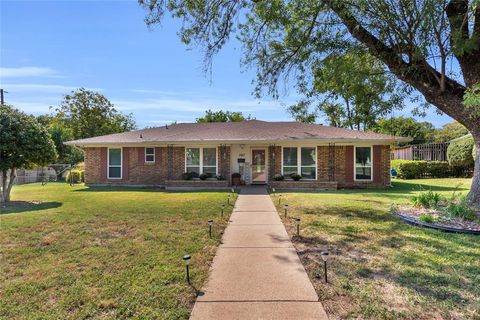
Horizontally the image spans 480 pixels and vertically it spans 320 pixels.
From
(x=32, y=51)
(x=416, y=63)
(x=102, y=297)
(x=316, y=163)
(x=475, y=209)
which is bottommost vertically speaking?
(x=102, y=297)

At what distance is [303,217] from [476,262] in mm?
3907

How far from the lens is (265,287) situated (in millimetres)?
3797

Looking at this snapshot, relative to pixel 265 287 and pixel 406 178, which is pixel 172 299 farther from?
pixel 406 178

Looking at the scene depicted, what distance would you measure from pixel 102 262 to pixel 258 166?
12.7 meters

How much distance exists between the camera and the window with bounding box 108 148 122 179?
1705 cm

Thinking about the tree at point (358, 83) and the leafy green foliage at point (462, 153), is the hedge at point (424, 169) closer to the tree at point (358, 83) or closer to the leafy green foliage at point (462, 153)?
the leafy green foliage at point (462, 153)

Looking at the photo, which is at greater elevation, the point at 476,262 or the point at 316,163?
the point at 316,163

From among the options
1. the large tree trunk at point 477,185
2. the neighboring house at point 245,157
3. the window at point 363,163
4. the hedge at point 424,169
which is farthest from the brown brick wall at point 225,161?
the hedge at point 424,169

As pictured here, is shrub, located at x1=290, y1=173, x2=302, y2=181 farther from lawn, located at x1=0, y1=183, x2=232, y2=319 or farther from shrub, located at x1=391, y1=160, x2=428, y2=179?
shrub, located at x1=391, y1=160, x2=428, y2=179

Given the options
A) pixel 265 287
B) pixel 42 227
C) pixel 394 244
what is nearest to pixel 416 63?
pixel 394 244

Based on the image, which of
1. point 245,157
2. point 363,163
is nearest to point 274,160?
point 245,157

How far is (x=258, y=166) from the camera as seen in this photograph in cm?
1691

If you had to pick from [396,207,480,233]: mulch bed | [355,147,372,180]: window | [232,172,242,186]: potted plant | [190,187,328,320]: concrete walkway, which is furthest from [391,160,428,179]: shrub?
[190,187,328,320]: concrete walkway

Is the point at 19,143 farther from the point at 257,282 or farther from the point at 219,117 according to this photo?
the point at 219,117
